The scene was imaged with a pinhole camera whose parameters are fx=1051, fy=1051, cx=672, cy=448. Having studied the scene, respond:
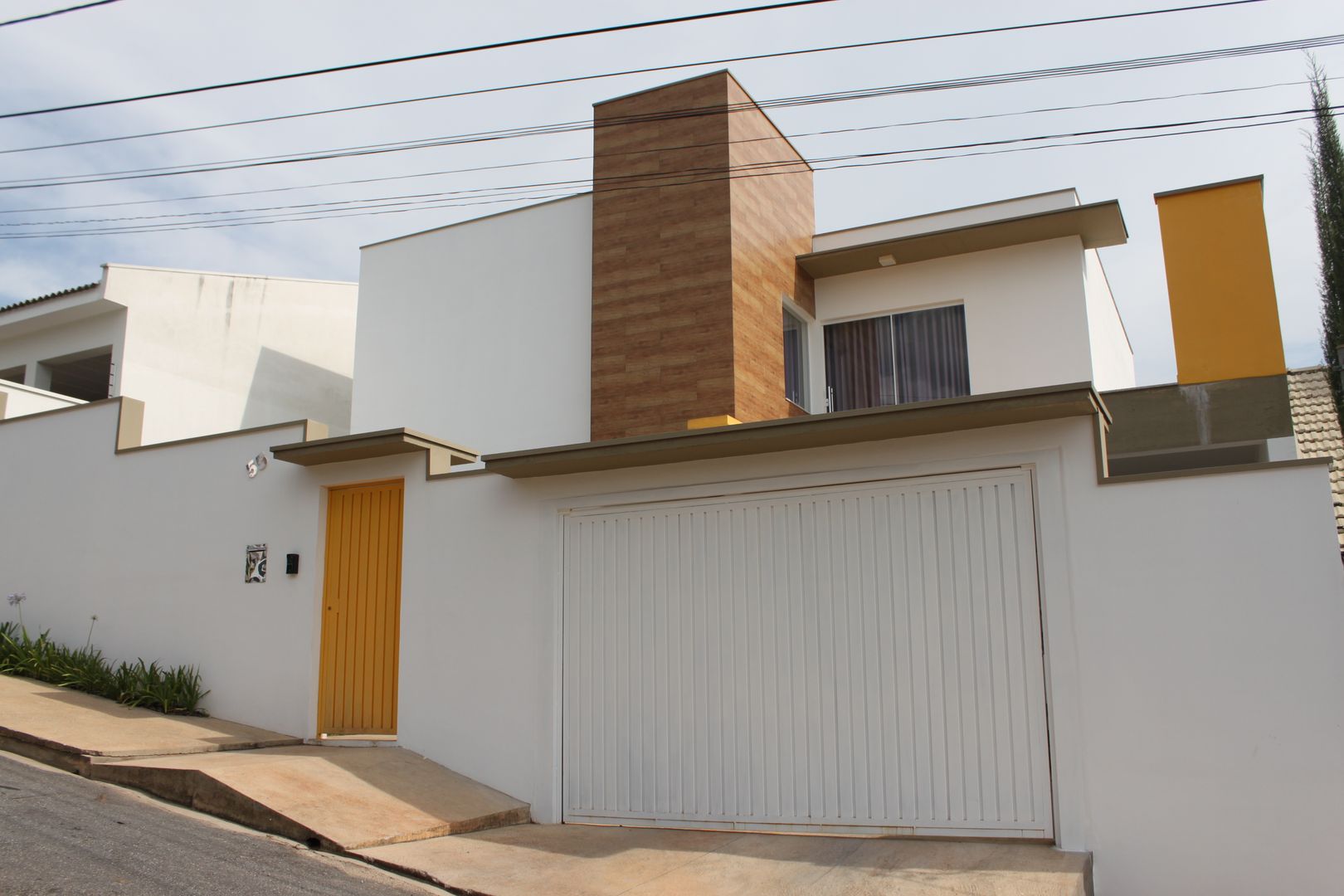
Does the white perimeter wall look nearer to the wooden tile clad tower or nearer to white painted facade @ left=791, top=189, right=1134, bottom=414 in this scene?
the wooden tile clad tower

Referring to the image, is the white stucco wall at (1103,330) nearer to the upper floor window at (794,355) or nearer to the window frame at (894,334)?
the window frame at (894,334)

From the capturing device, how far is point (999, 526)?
776cm

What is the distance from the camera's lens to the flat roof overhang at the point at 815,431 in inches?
288

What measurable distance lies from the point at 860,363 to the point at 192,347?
11.6 meters

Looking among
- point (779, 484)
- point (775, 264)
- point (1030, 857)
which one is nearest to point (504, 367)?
point (775, 264)

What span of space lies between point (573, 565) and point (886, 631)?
9.53 ft

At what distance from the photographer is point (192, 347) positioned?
60.2 ft

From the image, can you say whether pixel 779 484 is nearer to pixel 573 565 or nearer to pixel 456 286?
pixel 573 565

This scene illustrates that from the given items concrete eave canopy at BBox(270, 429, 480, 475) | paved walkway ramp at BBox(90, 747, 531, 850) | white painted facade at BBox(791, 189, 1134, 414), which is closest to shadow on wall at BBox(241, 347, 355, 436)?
A: concrete eave canopy at BBox(270, 429, 480, 475)

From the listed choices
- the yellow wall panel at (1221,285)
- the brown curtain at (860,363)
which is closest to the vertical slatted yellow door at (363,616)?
the brown curtain at (860,363)

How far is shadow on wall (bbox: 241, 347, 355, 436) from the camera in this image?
63.6ft

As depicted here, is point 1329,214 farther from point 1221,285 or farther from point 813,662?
point 813,662

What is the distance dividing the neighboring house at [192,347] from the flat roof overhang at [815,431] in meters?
10.4

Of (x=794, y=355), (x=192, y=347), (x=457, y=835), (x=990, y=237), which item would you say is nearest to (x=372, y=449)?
(x=457, y=835)
